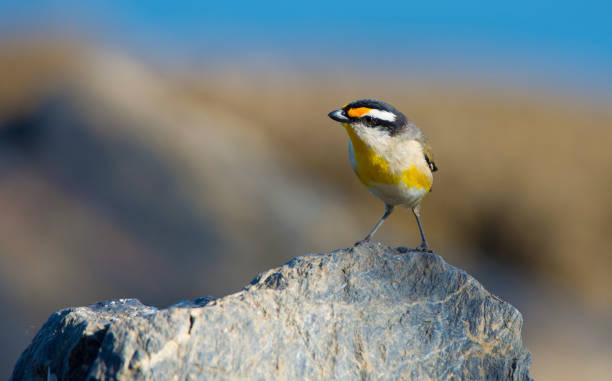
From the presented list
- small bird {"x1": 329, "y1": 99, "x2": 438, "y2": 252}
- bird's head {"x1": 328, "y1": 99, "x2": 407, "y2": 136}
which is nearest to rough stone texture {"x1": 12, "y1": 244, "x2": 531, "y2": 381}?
small bird {"x1": 329, "y1": 99, "x2": 438, "y2": 252}

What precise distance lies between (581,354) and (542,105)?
7.63 m

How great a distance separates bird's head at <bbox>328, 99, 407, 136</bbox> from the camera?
4.57 m

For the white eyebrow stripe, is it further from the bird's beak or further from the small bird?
the bird's beak

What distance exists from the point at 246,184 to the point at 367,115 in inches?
425

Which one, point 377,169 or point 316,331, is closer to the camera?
point 316,331

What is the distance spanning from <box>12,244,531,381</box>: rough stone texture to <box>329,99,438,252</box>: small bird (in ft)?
1.92

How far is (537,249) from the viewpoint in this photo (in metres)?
13.6

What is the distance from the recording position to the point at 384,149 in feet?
15.2

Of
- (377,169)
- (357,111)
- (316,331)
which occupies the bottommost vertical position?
(316,331)

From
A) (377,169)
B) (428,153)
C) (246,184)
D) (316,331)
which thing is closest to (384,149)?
(377,169)

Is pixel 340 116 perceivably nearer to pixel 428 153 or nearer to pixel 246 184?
pixel 428 153

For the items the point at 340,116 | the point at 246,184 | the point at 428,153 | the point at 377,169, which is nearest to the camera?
the point at 340,116

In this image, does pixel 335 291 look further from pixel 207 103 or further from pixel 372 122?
pixel 207 103

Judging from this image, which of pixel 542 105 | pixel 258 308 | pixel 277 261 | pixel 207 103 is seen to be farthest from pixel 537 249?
pixel 258 308
